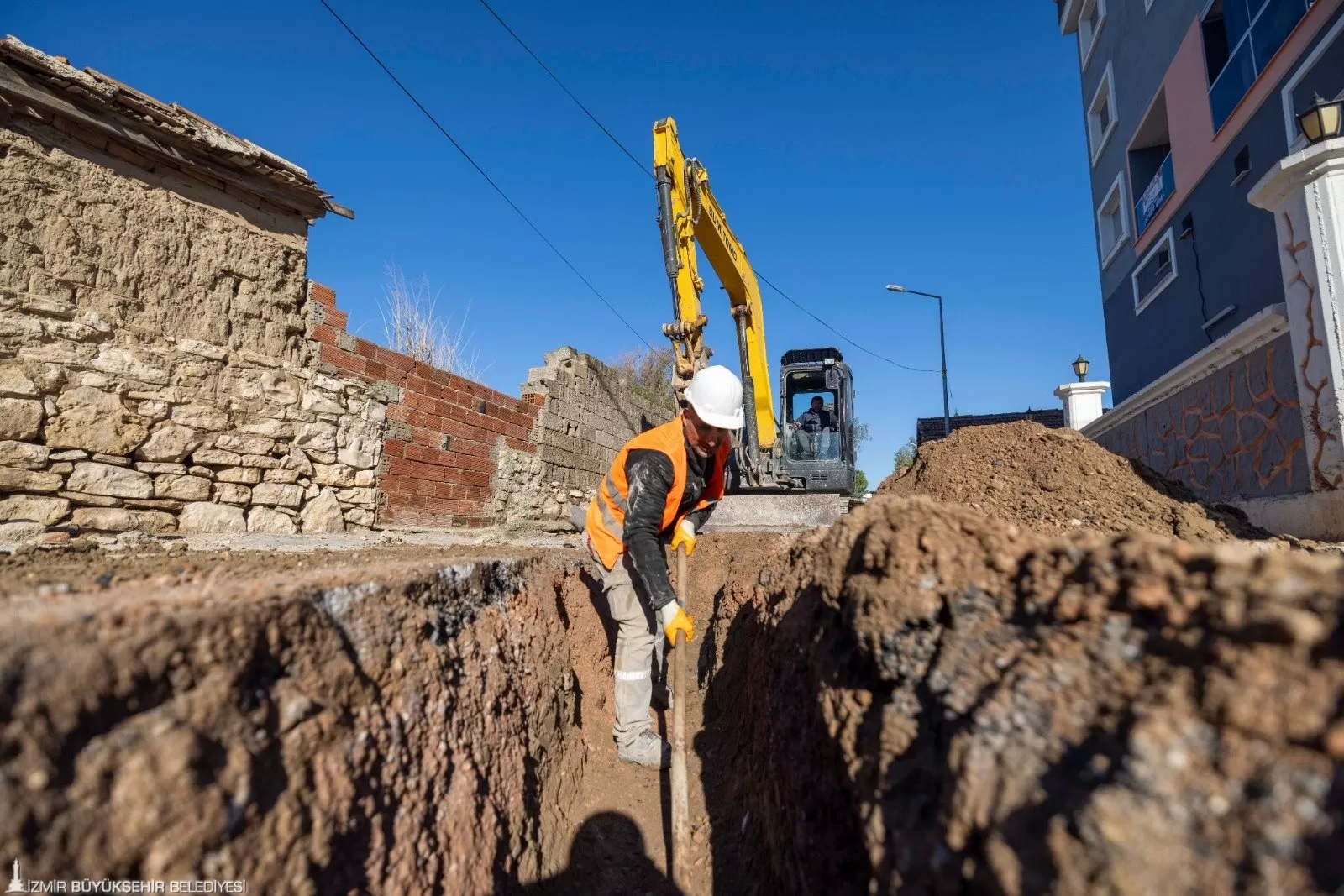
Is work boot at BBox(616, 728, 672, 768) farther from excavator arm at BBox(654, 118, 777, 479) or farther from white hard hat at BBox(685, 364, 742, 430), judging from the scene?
excavator arm at BBox(654, 118, 777, 479)

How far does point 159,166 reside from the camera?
15.7 ft

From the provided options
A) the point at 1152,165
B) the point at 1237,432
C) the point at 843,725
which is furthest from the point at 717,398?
the point at 1152,165

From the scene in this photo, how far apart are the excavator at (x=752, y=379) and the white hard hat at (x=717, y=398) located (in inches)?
122

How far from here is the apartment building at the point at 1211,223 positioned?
14.5 feet

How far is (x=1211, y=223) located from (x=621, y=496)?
930 cm

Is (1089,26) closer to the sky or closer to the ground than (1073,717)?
closer to the sky

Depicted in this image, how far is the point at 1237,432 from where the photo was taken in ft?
17.6

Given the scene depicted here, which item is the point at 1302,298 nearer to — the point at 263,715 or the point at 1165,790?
the point at 1165,790

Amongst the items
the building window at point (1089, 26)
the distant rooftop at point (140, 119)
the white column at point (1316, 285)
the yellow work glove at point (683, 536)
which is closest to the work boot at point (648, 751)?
the yellow work glove at point (683, 536)

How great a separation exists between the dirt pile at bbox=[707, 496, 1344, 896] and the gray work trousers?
1859 millimetres

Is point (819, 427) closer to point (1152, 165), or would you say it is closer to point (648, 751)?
point (648, 751)

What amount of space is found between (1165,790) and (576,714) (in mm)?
3140

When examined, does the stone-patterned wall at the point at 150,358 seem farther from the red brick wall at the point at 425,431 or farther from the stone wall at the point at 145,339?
the red brick wall at the point at 425,431

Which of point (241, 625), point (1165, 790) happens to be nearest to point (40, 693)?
point (241, 625)
